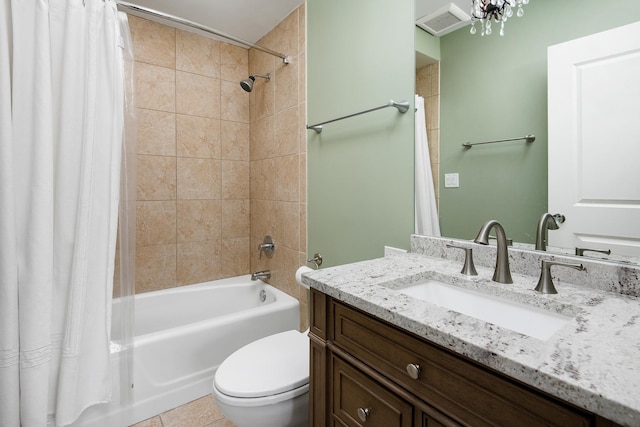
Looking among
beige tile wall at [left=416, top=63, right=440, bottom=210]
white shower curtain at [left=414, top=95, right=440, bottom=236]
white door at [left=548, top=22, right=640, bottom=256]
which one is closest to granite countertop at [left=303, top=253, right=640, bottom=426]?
white door at [left=548, top=22, right=640, bottom=256]

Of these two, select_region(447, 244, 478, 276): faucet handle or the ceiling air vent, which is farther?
the ceiling air vent

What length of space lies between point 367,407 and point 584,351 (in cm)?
50

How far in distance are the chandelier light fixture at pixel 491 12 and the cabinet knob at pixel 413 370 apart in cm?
111

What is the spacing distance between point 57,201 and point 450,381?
144 centimetres

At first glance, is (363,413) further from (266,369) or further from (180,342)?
(180,342)

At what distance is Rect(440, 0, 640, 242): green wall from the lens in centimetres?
91

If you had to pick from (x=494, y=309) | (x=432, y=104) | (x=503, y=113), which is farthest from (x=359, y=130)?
(x=494, y=309)

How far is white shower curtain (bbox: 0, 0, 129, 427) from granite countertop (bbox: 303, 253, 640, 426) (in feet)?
3.05

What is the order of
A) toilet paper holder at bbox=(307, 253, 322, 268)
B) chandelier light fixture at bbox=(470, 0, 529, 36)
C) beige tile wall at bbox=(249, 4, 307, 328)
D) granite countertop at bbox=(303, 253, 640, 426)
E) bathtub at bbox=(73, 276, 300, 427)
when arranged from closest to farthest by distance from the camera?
granite countertop at bbox=(303, 253, 640, 426)
chandelier light fixture at bbox=(470, 0, 529, 36)
bathtub at bbox=(73, 276, 300, 427)
toilet paper holder at bbox=(307, 253, 322, 268)
beige tile wall at bbox=(249, 4, 307, 328)

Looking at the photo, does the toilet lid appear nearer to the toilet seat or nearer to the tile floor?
the toilet seat

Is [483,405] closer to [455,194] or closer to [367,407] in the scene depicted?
[367,407]

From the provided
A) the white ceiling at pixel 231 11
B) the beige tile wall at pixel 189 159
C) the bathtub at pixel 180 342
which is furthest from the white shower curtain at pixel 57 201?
the beige tile wall at pixel 189 159

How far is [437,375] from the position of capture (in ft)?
2.02

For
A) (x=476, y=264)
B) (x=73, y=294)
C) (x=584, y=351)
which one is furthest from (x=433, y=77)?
(x=73, y=294)
